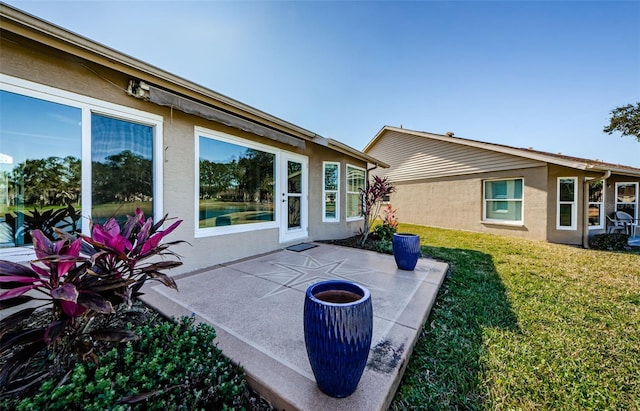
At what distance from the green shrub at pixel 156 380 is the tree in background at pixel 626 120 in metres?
20.4

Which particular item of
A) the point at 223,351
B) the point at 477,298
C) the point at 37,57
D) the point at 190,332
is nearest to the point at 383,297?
the point at 477,298

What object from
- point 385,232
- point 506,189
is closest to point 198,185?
point 385,232

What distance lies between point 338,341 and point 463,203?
11.2 meters

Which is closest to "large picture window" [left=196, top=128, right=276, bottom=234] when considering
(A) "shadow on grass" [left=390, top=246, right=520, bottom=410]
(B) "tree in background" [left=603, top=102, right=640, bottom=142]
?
(A) "shadow on grass" [left=390, top=246, right=520, bottom=410]

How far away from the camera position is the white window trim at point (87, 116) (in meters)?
2.74

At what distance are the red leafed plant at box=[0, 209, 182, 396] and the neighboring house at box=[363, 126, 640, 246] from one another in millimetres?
10619

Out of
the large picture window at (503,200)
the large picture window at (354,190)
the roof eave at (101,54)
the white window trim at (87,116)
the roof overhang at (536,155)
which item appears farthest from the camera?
the large picture window at (503,200)

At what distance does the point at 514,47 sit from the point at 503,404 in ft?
30.8

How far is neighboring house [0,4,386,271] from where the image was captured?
9.05 feet

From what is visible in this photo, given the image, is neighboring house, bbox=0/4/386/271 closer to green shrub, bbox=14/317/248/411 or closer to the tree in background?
green shrub, bbox=14/317/248/411

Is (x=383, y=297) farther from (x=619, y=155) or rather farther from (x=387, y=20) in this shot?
(x=619, y=155)

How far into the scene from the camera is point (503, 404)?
6.00 ft

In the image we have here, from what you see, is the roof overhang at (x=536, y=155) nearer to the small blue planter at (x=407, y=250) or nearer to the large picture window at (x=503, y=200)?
the large picture window at (x=503, y=200)

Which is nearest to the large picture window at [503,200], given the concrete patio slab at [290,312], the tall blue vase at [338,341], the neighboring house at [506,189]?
the neighboring house at [506,189]
